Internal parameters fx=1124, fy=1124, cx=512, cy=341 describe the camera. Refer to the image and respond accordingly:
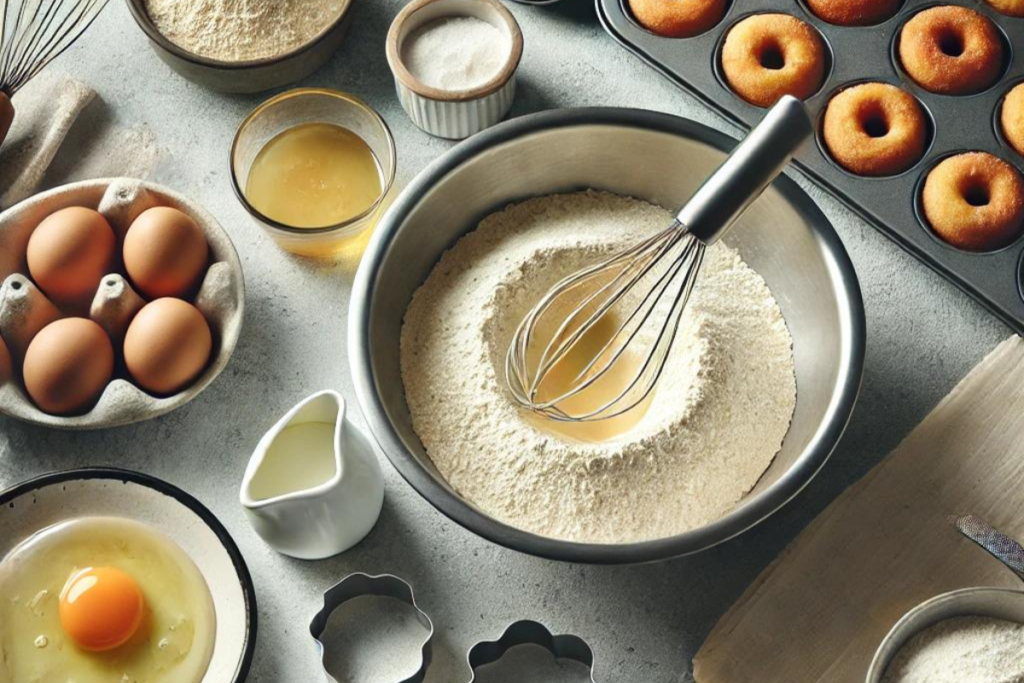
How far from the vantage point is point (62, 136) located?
1369 mm

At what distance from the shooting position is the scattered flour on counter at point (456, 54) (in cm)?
132

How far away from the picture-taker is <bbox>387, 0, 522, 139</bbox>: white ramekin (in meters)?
1.30

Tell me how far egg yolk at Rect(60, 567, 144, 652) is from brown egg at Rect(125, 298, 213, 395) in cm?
20

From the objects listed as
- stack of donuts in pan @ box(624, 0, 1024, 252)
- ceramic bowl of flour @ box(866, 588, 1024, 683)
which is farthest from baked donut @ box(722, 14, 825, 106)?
ceramic bowl of flour @ box(866, 588, 1024, 683)

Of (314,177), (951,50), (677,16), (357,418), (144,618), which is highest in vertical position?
(951,50)

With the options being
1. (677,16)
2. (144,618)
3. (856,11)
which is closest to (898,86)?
(856,11)

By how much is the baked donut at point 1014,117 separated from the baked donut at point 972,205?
0.03 m

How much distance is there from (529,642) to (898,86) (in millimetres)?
753

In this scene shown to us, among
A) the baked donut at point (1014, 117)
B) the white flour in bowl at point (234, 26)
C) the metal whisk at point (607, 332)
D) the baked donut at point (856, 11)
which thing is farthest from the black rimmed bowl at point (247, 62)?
the baked donut at point (1014, 117)

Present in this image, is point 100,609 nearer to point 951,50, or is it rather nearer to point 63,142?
point 63,142

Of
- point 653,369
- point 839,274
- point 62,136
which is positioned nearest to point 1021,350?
point 839,274

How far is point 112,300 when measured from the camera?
1174 mm

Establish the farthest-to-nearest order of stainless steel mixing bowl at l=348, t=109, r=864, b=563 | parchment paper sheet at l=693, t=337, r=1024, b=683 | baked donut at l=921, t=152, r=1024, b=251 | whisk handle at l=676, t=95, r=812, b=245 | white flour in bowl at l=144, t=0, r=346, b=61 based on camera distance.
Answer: white flour in bowl at l=144, t=0, r=346, b=61
baked donut at l=921, t=152, r=1024, b=251
parchment paper sheet at l=693, t=337, r=1024, b=683
stainless steel mixing bowl at l=348, t=109, r=864, b=563
whisk handle at l=676, t=95, r=812, b=245

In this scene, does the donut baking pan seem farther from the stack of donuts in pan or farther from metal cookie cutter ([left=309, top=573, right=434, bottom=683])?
metal cookie cutter ([left=309, top=573, right=434, bottom=683])
